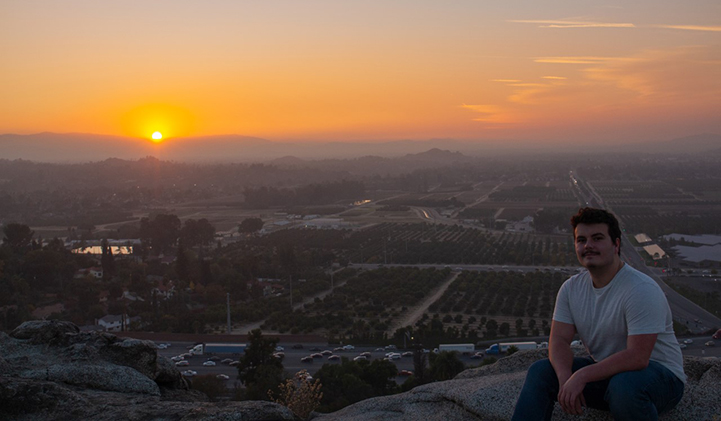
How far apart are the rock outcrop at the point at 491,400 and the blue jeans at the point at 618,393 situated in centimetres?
22

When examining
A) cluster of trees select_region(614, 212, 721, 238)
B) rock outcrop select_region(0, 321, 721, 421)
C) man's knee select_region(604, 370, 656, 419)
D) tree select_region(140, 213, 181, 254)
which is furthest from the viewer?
cluster of trees select_region(614, 212, 721, 238)

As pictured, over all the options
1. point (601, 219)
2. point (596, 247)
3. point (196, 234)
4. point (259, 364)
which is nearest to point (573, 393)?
point (596, 247)

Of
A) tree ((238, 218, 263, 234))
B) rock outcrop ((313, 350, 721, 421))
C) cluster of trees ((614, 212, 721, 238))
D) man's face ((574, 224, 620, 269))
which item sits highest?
man's face ((574, 224, 620, 269))

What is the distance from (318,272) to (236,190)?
55660 mm

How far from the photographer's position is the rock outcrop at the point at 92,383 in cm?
308

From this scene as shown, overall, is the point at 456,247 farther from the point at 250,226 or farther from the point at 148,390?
the point at 148,390

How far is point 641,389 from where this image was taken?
2252mm

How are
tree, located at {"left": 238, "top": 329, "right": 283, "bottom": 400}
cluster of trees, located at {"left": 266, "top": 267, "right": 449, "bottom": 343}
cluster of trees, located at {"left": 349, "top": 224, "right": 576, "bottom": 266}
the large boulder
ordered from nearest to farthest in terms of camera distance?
the large boulder < tree, located at {"left": 238, "top": 329, "right": 283, "bottom": 400} < cluster of trees, located at {"left": 266, "top": 267, "right": 449, "bottom": 343} < cluster of trees, located at {"left": 349, "top": 224, "right": 576, "bottom": 266}

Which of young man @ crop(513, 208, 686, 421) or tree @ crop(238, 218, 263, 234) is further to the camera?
tree @ crop(238, 218, 263, 234)

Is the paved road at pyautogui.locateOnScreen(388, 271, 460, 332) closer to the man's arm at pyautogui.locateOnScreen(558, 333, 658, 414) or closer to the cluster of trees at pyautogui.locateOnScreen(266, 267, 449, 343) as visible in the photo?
the cluster of trees at pyautogui.locateOnScreen(266, 267, 449, 343)

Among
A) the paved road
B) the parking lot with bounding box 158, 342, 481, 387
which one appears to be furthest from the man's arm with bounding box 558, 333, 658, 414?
the paved road

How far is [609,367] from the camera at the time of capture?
229 cm

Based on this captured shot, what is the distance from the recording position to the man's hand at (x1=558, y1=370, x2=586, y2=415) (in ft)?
7.63

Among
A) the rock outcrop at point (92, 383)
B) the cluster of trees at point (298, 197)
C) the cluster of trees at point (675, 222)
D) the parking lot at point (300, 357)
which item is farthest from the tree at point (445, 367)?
the cluster of trees at point (298, 197)
